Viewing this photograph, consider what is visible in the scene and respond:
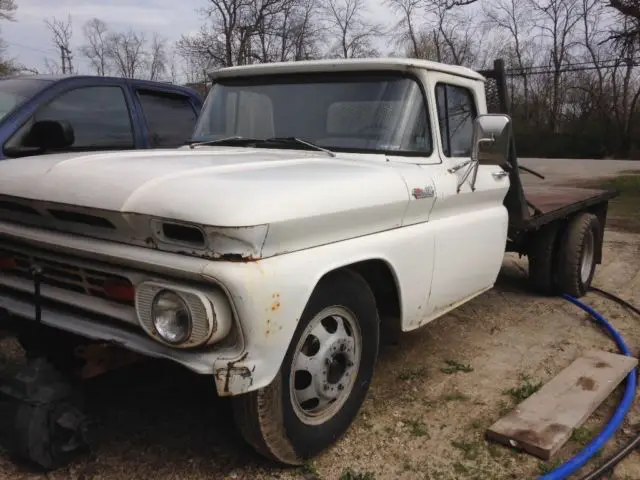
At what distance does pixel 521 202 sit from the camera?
517 centimetres

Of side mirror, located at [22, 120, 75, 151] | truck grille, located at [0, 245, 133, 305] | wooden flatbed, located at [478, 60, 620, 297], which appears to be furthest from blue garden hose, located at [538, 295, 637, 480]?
side mirror, located at [22, 120, 75, 151]

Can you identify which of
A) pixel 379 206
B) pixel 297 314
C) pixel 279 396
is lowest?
pixel 279 396

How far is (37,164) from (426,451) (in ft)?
7.85

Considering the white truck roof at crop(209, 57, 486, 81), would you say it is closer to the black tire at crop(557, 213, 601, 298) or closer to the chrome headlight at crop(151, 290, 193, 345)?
the chrome headlight at crop(151, 290, 193, 345)

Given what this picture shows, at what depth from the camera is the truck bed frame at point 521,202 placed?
5.10 metres

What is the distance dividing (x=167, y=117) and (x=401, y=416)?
3.65 metres

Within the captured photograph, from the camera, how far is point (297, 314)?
8.54ft

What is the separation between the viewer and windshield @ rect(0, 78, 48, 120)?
15.8 ft

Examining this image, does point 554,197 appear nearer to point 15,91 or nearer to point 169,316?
point 169,316

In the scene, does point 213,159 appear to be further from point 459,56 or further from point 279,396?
point 459,56

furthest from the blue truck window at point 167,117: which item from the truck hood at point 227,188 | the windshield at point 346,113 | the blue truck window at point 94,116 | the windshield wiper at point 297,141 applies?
the truck hood at point 227,188

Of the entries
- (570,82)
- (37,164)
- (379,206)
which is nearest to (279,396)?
(379,206)

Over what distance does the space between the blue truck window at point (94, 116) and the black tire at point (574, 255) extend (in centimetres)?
409

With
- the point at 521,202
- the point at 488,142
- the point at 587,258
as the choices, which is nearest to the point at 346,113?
the point at 488,142
